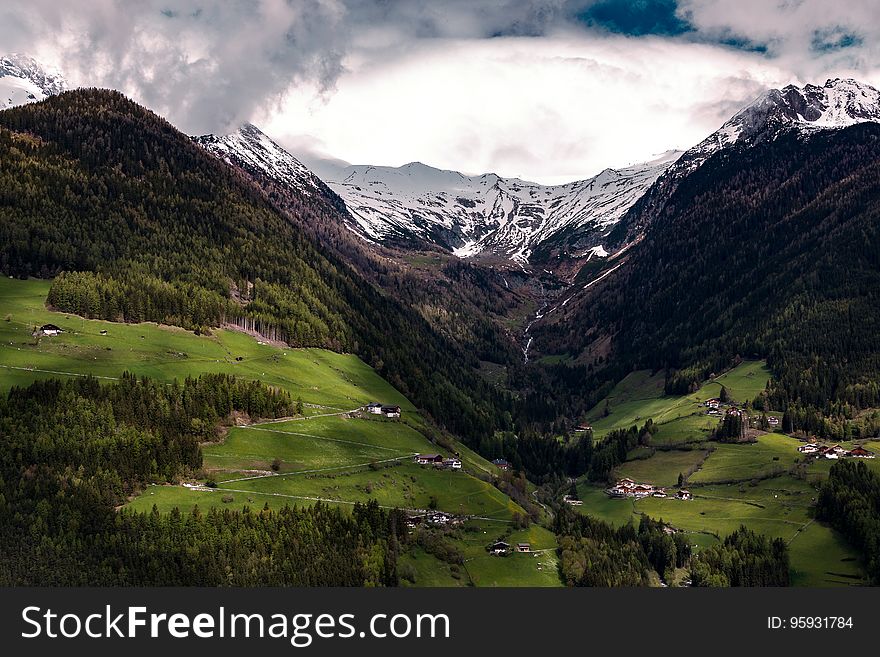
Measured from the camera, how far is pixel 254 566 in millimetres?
151250

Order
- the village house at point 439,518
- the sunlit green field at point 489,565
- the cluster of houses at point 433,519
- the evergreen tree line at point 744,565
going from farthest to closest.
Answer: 1. the village house at point 439,518
2. the evergreen tree line at point 744,565
3. the cluster of houses at point 433,519
4. the sunlit green field at point 489,565

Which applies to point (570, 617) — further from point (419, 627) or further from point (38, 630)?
point (38, 630)

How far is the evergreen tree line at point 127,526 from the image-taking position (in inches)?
5812

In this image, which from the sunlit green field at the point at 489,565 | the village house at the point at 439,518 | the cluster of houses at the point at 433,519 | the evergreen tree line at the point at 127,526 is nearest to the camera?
the evergreen tree line at the point at 127,526

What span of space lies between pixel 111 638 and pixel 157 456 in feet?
351

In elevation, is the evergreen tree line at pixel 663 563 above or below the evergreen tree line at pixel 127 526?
below

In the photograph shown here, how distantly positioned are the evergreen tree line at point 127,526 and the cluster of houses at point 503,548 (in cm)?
2016

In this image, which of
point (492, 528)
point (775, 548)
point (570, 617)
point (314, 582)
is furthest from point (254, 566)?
point (775, 548)

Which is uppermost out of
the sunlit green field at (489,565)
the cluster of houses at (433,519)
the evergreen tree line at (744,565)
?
the cluster of houses at (433,519)

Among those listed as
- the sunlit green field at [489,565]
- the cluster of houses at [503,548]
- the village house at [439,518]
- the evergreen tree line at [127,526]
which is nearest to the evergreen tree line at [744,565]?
the sunlit green field at [489,565]

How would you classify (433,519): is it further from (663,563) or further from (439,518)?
(663,563)

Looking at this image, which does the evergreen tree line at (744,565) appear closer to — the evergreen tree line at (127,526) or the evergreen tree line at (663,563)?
the evergreen tree line at (663,563)

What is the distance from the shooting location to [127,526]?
6161 inches

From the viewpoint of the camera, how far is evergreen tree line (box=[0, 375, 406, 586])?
148 meters
